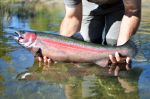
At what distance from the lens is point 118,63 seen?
4.85 meters

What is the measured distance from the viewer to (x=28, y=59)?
18.0ft

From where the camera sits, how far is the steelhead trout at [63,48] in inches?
193

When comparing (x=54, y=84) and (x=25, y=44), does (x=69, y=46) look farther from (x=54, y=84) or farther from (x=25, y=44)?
(x=54, y=84)

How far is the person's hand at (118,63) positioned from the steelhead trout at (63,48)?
81 millimetres

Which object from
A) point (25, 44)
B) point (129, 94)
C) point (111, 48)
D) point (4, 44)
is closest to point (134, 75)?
point (111, 48)

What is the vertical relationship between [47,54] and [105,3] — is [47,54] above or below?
below

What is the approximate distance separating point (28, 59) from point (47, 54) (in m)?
0.56

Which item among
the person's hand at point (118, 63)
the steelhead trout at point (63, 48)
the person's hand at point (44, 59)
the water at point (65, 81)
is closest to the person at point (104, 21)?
the person's hand at point (118, 63)

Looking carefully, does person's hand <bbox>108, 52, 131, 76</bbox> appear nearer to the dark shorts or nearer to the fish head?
the dark shorts

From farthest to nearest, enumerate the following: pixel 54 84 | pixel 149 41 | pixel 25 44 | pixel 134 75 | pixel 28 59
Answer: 1. pixel 149 41
2. pixel 28 59
3. pixel 25 44
4. pixel 134 75
5. pixel 54 84

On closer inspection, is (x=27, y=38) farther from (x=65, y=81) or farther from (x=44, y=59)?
(x=65, y=81)

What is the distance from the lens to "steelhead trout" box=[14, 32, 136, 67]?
490cm

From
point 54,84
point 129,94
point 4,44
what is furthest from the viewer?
point 4,44

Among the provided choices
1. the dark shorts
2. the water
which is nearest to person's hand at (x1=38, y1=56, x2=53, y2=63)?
the water
